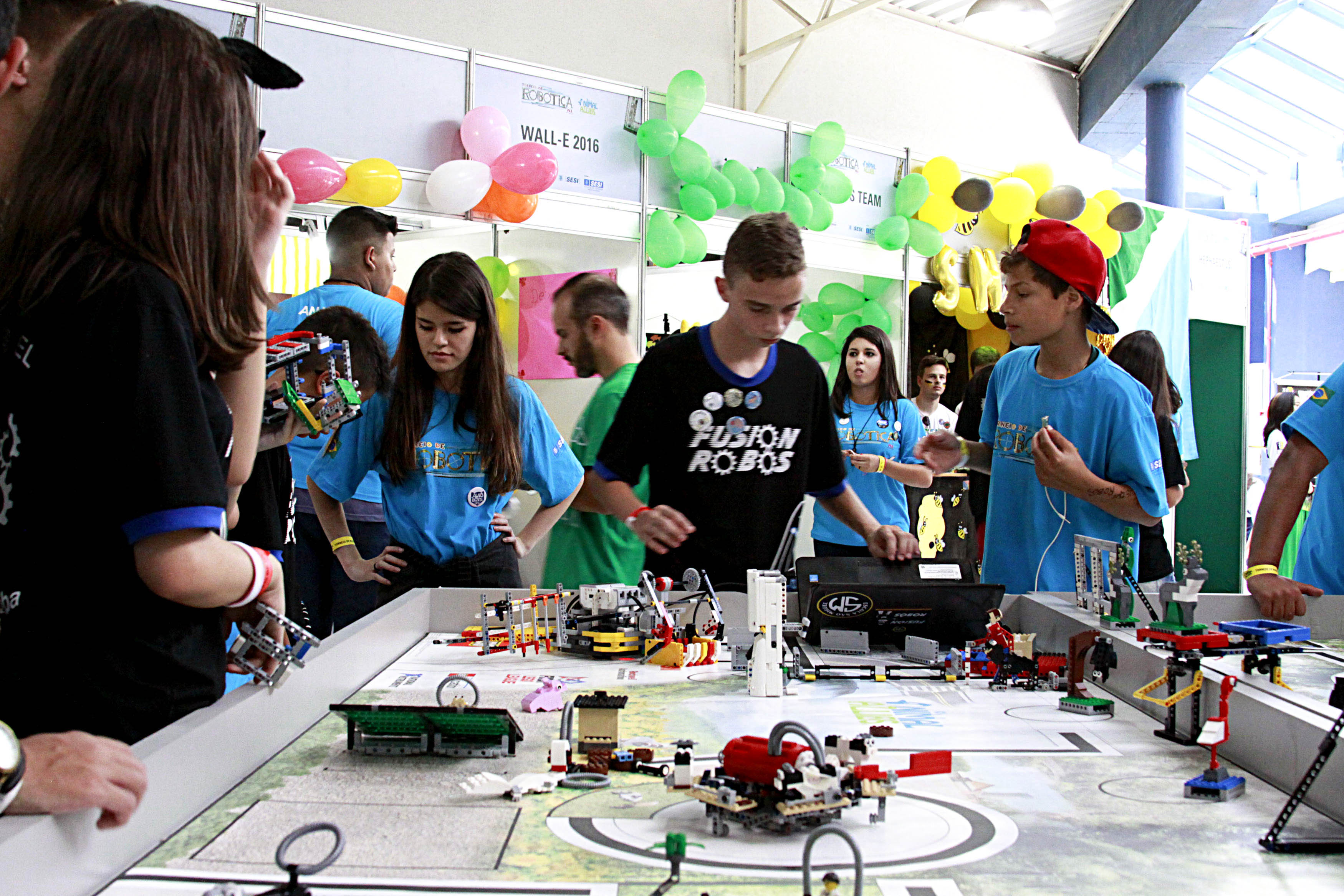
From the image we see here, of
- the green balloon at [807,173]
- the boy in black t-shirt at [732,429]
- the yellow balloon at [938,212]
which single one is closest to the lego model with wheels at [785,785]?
the boy in black t-shirt at [732,429]

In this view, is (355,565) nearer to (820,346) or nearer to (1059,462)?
(1059,462)

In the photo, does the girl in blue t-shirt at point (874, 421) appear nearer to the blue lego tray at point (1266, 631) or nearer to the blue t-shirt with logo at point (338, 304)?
the blue t-shirt with logo at point (338, 304)

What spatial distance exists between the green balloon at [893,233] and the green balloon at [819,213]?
1.53 feet

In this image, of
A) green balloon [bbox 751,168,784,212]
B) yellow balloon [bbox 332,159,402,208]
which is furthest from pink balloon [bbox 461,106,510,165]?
green balloon [bbox 751,168,784,212]

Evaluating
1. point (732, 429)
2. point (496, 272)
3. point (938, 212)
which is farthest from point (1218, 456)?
point (732, 429)

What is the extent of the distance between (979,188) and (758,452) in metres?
4.45

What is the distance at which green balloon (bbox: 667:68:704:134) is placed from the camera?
493cm

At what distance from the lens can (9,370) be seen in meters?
0.94

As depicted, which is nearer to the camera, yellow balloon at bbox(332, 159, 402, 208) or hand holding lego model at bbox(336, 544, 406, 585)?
hand holding lego model at bbox(336, 544, 406, 585)

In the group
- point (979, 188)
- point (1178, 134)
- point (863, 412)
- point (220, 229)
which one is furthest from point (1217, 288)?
point (220, 229)

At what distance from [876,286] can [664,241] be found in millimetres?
1848

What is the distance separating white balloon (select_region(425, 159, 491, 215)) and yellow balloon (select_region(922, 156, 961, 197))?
2851 mm

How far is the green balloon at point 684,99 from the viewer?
4.93 metres

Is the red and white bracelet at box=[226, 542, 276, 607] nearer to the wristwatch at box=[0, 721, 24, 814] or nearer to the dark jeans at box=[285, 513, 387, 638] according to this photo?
the wristwatch at box=[0, 721, 24, 814]
